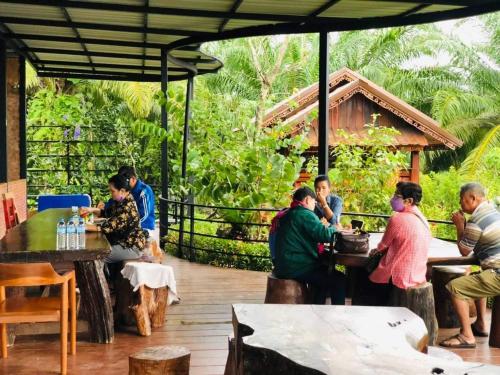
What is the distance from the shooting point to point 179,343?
5.46m

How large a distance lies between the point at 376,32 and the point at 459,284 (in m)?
20.2

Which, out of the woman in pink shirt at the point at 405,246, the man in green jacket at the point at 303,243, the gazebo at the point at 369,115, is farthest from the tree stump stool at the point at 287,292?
the gazebo at the point at 369,115

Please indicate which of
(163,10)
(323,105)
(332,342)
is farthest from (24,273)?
(323,105)

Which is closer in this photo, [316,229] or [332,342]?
[332,342]

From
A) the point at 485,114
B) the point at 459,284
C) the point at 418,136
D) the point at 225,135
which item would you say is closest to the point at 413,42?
the point at 485,114

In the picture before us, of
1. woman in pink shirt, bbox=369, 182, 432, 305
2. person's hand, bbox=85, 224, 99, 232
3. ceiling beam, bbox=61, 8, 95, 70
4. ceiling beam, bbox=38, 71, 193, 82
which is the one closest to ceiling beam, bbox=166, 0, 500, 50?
ceiling beam, bbox=61, 8, 95, 70

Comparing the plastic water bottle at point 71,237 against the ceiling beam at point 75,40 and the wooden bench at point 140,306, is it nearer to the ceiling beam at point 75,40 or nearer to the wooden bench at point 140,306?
the wooden bench at point 140,306

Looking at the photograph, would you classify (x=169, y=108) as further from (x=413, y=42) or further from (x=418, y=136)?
(x=413, y=42)

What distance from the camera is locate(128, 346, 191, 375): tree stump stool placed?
12.2ft

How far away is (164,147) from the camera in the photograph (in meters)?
10.5

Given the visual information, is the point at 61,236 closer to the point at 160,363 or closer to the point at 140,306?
the point at 140,306

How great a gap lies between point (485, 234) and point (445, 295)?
1.03 m

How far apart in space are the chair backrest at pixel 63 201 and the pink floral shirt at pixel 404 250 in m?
5.89

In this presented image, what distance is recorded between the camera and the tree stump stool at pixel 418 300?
5.10 meters
